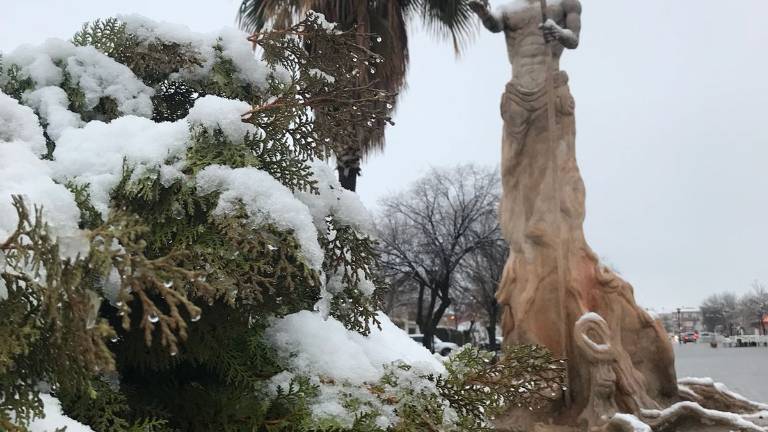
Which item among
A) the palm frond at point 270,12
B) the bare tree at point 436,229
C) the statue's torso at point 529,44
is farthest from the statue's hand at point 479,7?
the bare tree at point 436,229

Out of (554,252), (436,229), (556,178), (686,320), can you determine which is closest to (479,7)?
(556,178)

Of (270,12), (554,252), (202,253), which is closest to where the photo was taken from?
(202,253)

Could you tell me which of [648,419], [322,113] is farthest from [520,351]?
[648,419]

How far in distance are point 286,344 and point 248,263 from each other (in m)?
0.65

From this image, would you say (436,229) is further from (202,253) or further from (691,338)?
(691,338)

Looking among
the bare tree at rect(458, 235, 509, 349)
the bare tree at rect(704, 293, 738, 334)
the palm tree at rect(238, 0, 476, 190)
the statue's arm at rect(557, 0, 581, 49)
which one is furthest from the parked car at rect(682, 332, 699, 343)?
the statue's arm at rect(557, 0, 581, 49)

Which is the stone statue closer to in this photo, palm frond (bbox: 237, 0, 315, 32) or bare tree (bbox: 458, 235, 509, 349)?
palm frond (bbox: 237, 0, 315, 32)

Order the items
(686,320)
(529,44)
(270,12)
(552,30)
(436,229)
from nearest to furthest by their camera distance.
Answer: (552,30) → (529,44) → (270,12) → (436,229) → (686,320)

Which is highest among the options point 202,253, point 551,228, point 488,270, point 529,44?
point 529,44

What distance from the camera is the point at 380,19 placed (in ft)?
39.1

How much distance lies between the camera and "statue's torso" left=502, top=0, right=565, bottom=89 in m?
9.17

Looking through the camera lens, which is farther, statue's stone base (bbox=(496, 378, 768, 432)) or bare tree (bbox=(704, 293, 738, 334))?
bare tree (bbox=(704, 293, 738, 334))

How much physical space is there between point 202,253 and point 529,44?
8.32 metres

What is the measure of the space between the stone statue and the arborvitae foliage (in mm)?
6643
